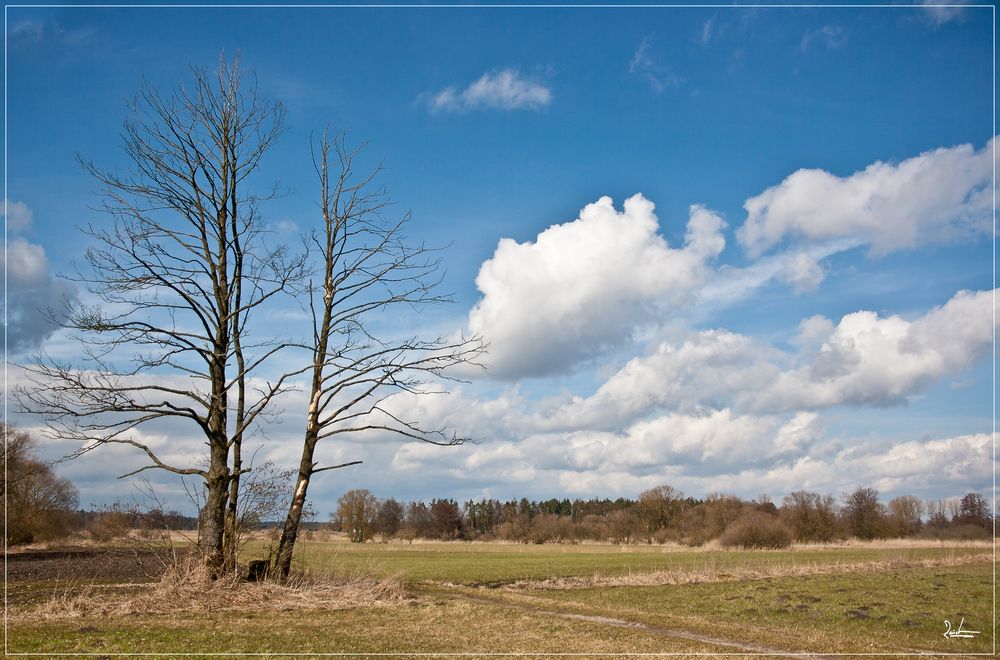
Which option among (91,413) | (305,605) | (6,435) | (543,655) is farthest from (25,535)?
(543,655)

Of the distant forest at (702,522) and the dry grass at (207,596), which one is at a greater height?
the dry grass at (207,596)

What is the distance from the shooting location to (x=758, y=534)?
64.3m

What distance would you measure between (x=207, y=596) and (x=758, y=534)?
59280 mm

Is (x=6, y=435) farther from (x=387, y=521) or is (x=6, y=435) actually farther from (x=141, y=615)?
(x=387, y=521)

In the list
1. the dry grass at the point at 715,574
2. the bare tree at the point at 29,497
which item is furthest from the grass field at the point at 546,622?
the bare tree at the point at 29,497

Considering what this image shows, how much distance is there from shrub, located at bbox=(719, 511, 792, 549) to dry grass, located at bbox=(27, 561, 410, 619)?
54.5 metres

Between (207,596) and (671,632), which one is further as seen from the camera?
(207,596)

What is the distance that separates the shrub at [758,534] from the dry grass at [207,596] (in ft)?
179

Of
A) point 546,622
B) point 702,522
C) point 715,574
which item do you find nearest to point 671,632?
point 546,622

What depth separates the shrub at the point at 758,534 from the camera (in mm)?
64375

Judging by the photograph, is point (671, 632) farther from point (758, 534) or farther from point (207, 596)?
point (758, 534)

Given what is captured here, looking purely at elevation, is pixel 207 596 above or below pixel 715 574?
above

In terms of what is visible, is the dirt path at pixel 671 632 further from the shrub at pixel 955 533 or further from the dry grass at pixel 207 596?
the shrub at pixel 955 533

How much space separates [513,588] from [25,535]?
4312 centimetres
